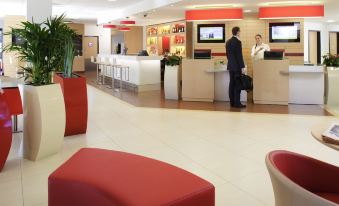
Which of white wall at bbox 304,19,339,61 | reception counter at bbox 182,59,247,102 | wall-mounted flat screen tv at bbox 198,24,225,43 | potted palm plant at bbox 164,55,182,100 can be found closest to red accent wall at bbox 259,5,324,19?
wall-mounted flat screen tv at bbox 198,24,225,43

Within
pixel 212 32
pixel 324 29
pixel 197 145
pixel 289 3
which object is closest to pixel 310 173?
pixel 197 145

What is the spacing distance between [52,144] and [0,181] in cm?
82

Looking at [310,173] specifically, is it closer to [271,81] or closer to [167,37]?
[271,81]

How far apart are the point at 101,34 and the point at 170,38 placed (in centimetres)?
738

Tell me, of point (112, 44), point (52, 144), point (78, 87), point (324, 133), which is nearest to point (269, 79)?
point (78, 87)

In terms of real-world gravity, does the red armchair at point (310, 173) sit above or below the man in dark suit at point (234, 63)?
below

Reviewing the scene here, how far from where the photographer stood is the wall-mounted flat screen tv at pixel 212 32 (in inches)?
433

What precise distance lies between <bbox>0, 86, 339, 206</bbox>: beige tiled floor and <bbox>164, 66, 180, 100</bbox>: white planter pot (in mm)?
1522

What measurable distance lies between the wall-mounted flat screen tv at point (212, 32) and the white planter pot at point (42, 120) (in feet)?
25.5

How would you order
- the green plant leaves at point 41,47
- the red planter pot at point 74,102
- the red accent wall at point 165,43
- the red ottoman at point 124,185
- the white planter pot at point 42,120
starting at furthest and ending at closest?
the red accent wall at point 165,43
the red planter pot at point 74,102
the green plant leaves at point 41,47
the white planter pot at point 42,120
the red ottoman at point 124,185

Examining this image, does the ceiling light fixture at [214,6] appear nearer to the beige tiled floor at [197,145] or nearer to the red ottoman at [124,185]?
the beige tiled floor at [197,145]

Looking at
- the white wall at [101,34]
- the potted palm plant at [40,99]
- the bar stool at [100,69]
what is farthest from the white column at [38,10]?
the white wall at [101,34]

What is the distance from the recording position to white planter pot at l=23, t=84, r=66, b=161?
3840 mm

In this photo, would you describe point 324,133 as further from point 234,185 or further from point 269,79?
point 269,79
